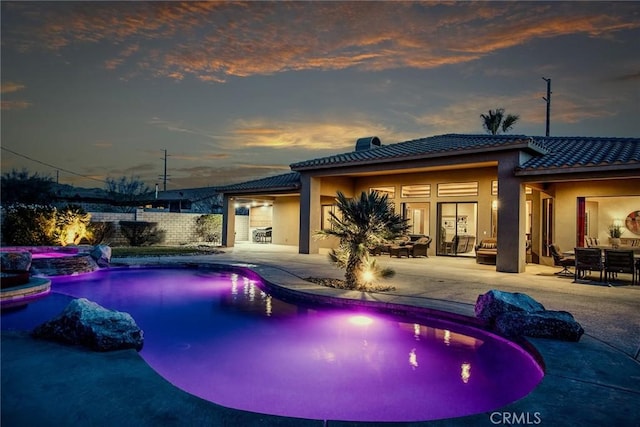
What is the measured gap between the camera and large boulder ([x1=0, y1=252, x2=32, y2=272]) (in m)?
9.45

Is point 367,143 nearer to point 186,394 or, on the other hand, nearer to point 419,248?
point 419,248

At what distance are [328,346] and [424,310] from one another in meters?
1.94

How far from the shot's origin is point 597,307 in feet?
23.3

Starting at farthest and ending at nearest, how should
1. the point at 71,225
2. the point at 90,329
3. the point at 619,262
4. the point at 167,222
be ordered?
1. the point at 167,222
2. the point at 71,225
3. the point at 619,262
4. the point at 90,329

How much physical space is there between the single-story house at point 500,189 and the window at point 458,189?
4 cm

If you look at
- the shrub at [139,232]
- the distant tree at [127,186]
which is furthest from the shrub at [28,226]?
the distant tree at [127,186]

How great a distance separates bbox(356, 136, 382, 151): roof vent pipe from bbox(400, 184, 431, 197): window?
534 cm

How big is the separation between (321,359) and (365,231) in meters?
4.22

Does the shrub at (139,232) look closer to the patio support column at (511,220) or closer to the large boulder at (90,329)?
the large boulder at (90,329)

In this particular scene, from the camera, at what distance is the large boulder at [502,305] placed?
5.70 metres

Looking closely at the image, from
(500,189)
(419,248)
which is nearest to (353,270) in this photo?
(500,189)

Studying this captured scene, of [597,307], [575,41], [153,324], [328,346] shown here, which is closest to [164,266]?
[153,324]

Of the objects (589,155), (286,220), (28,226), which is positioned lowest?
(28,226)

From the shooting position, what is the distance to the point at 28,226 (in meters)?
16.7
